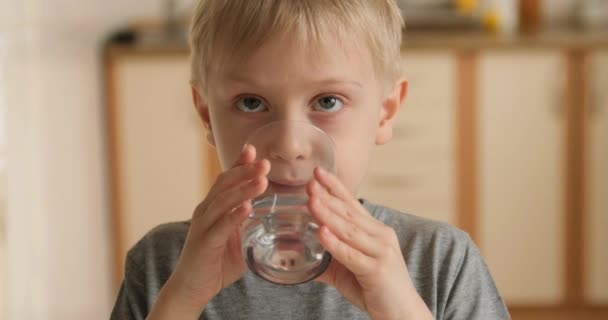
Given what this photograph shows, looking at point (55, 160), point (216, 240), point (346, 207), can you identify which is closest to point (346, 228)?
point (346, 207)

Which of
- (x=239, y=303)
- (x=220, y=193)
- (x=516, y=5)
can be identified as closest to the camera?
(x=220, y=193)

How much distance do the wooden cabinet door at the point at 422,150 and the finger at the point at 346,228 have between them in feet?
7.54

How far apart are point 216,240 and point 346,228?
0.14m

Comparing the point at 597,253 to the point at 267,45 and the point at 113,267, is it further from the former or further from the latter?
the point at 267,45

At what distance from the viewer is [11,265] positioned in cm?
227

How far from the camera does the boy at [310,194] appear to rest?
0.94 m

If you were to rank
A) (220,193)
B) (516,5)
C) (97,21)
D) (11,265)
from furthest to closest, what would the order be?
(516,5)
(97,21)
(11,265)
(220,193)

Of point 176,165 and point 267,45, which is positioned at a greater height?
point 267,45

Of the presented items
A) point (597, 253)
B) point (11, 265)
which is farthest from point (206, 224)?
point (597, 253)

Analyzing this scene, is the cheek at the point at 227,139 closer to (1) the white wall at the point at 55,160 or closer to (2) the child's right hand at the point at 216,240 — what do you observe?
(2) the child's right hand at the point at 216,240

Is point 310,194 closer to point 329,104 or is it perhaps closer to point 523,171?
point 329,104

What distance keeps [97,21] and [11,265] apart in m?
1.17

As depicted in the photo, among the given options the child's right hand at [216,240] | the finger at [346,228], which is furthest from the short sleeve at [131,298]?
the finger at [346,228]

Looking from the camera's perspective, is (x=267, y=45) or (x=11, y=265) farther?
(x=11, y=265)
